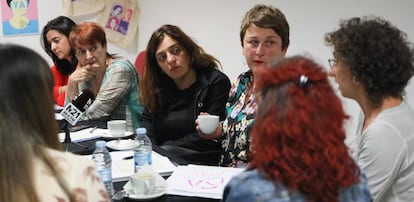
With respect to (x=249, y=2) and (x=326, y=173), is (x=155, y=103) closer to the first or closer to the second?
(x=249, y=2)

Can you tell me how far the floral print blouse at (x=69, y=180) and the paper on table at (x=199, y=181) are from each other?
47 centimetres

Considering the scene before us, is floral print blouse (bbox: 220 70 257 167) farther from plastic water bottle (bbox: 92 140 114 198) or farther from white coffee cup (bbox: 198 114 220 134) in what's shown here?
plastic water bottle (bbox: 92 140 114 198)

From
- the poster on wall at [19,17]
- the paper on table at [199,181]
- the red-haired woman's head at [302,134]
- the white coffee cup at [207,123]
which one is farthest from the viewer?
the poster on wall at [19,17]

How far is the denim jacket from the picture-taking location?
34.7 inches

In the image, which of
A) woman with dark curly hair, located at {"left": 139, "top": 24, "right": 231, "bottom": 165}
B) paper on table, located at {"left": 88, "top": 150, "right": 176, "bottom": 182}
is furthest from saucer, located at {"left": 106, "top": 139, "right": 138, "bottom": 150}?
woman with dark curly hair, located at {"left": 139, "top": 24, "right": 231, "bottom": 165}

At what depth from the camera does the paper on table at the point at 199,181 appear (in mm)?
1438

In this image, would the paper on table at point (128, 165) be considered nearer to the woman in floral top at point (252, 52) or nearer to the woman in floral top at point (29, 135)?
the woman in floral top at point (252, 52)

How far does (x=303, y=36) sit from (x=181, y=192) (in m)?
1.92

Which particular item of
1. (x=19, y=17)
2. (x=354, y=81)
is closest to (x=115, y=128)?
(x=354, y=81)

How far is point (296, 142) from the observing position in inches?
33.9

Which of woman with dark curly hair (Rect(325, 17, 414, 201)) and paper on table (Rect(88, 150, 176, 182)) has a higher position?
woman with dark curly hair (Rect(325, 17, 414, 201))

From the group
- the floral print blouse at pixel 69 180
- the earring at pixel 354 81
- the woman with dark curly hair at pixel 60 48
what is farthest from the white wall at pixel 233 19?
the floral print blouse at pixel 69 180

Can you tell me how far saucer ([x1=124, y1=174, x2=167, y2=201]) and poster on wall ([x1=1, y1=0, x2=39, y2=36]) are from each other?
2.76 metres

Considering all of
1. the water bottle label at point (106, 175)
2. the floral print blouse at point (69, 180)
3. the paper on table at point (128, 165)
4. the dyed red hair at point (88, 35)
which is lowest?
the paper on table at point (128, 165)
